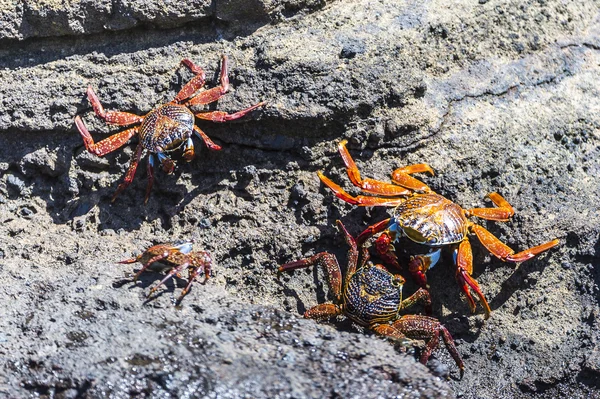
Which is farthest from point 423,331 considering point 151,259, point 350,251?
point 151,259

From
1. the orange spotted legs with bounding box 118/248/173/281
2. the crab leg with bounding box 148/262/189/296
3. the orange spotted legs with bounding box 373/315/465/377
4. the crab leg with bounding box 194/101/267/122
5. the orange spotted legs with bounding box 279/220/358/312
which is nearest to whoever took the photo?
the crab leg with bounding box 148/262/189/296

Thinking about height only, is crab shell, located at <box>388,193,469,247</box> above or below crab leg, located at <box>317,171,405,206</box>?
below

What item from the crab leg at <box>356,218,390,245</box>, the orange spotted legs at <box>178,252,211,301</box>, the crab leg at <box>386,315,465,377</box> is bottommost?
the crab leg at <box>386,315,465,377</box>

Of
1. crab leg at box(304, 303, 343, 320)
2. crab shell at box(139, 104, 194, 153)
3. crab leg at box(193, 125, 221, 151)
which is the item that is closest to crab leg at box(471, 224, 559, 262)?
crab leg at box(304, 303, 343, 320)

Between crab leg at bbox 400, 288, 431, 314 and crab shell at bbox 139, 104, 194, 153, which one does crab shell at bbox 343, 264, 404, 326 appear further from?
crab shell at bbox 139, 104, 194, 153

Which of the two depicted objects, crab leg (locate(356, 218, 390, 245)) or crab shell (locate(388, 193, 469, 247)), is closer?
crab shell (locate(388, 193, 469, 247))
